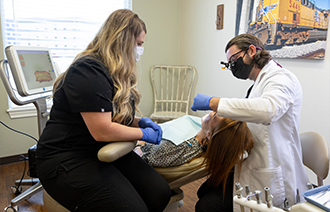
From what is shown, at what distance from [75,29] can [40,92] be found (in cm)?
123

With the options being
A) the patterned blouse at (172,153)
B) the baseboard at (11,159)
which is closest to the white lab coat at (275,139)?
the patterned blouse at (172,153)

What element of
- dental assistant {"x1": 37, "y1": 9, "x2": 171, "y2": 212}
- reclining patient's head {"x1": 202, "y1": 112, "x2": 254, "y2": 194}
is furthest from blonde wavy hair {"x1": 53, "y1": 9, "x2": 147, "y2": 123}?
reclining patient's head {"x1": 202, "y1": 112, "x2": 254, "y2": 194}

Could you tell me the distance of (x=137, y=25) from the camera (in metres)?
1.24

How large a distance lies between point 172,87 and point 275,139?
2129mm

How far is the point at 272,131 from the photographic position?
1130 millimetres

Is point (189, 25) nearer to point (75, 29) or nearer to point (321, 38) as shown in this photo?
point (75, 29)

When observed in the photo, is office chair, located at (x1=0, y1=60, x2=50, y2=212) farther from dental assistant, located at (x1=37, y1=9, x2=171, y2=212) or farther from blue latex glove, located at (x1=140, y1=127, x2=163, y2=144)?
blue latex glove, located at (x1=140, y1=127, x2=163, y2=144)

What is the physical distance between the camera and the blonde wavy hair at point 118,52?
3.80 ft

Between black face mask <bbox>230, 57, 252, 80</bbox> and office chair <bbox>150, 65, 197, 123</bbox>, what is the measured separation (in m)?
1.68

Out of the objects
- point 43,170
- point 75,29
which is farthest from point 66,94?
point 75,29

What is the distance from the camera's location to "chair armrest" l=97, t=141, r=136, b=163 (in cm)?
101

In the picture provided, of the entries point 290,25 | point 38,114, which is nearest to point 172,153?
point 38,114

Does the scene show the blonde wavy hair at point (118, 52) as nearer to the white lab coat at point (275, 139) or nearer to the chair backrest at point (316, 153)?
the white lab coat at point (275, 139)

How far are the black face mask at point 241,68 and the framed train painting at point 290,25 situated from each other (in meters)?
0.82
